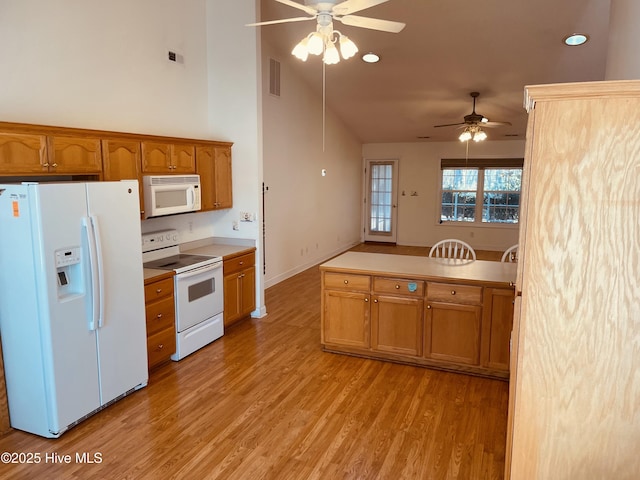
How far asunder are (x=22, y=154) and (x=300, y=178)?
15.8 feet

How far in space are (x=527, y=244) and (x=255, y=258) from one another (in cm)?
396

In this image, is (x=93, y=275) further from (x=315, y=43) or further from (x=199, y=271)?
(x=315, y=43)

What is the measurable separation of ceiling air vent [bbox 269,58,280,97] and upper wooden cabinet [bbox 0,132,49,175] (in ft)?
12.3

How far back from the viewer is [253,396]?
11.6ft

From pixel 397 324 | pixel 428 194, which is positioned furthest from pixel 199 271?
pixel 428 194

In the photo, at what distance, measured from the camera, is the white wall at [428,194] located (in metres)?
9.92

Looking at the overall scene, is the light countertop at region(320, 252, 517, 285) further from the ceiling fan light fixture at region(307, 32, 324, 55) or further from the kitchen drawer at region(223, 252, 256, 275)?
the ceiling fan light fixture at region(307, 32, 324, 55)

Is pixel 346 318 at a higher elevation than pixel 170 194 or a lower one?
lower

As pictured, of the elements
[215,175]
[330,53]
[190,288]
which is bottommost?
[190,288]

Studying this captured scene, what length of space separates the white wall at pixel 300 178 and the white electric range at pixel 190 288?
76.6 inches

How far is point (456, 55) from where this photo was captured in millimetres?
5719

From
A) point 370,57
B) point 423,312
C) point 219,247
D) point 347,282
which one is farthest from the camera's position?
point 370,57

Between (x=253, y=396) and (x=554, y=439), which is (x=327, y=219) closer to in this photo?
(x=253, y=396)

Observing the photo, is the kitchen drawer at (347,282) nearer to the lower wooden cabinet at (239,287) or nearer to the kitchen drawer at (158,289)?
the lower wooden cabinet at (239,287)
